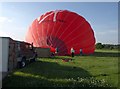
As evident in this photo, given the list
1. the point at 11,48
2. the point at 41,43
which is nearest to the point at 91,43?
the point at 41,43

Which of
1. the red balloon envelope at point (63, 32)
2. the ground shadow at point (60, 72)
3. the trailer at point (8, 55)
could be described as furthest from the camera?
the red balloon envelope at point (63, 32)

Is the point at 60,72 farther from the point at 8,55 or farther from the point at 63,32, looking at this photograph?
the point at 63,32

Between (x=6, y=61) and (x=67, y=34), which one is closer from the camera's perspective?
(x=6, y=61)

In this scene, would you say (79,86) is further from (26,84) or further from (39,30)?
(39,30)

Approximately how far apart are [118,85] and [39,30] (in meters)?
25.3

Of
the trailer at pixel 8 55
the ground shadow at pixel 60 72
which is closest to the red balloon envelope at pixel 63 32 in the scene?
the trailer at pixel 8 55

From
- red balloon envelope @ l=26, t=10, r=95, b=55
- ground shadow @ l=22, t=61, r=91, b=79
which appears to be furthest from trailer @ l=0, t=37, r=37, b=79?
red balloon envelope @ l=26, t=10, r=95, b=55

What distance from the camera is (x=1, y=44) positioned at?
39.5 ft

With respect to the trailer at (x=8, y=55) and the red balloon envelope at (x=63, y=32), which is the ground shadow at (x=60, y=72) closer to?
the trailer at (x=8, y=55)

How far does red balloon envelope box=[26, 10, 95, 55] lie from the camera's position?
3509 cm

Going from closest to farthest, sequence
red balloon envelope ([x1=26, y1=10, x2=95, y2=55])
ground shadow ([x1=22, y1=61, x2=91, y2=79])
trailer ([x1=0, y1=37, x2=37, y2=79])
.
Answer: trailer ([x1=0, y1=37, x2=37, y2=79])
ground shadow ([x1=22, y1=61, x2=91, y2=79])
red balloon envelope ([x1=26, y1=10, x2=95, y2=55])

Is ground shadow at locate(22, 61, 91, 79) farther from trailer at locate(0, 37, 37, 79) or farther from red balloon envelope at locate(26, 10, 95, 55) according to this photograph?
red balloon envelope at locate(26, 10, 95, 55)

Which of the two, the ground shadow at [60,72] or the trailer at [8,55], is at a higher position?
the trailer at [8,55]

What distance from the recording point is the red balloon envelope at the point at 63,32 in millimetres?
35094
